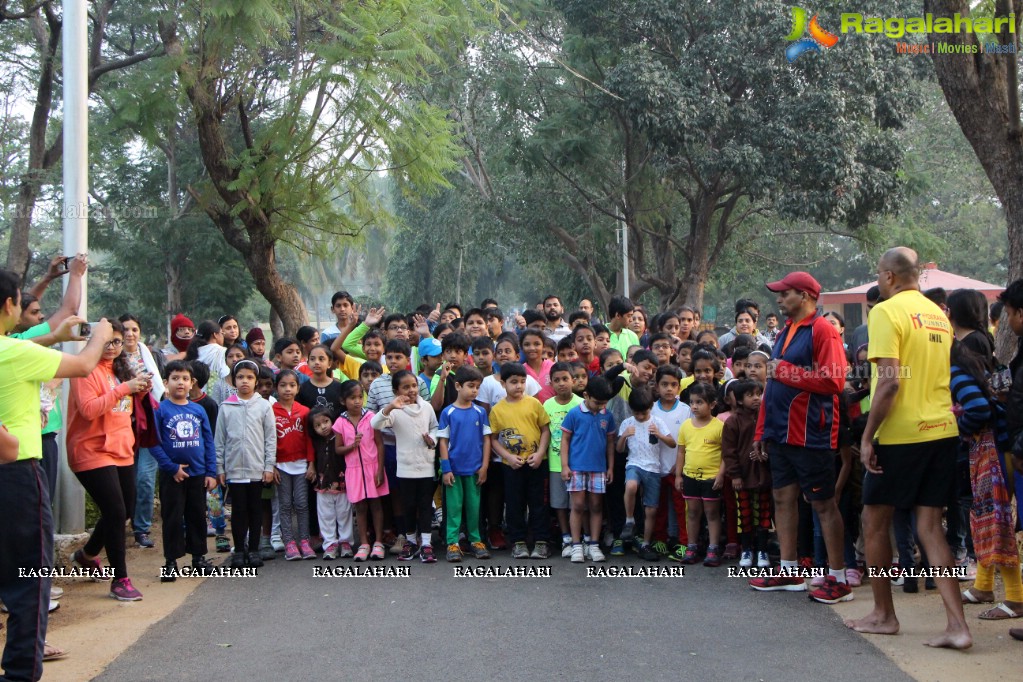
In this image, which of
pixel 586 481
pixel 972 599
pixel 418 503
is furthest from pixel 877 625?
pixel 418 503

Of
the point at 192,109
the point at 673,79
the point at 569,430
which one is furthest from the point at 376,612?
the point at 673,79

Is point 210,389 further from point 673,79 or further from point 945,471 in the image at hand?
point 673,79

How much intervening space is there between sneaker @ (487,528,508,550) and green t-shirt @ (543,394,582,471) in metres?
0.76

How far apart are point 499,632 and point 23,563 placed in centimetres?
268

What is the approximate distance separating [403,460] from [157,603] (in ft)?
7.10

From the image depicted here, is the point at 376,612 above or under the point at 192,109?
under

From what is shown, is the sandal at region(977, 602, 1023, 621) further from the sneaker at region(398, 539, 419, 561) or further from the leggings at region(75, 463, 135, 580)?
the leggings at region(75, 463, 135, 580)

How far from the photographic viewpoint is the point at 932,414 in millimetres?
5594

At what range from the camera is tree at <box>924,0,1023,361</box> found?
26.7ft

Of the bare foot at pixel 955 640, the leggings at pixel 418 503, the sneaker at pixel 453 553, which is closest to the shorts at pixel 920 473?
the bare foot at pixel 955 640

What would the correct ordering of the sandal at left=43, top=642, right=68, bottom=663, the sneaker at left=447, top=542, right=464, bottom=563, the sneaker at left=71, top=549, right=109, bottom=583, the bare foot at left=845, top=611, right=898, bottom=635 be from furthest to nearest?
the sneaker at left=447, top=542, right=464, bottom=563 < the sneaker at left=71, top=549, right=109, bottom=583 < the bare foot at left=845, top=611, right=898, bottom=635 < the sandal at left=43, top=642, right=68, bottom=663

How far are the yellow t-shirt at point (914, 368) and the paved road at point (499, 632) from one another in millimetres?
1246

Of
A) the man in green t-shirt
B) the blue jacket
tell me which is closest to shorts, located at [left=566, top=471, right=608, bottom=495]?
the blue jacket

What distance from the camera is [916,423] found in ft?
18.3
